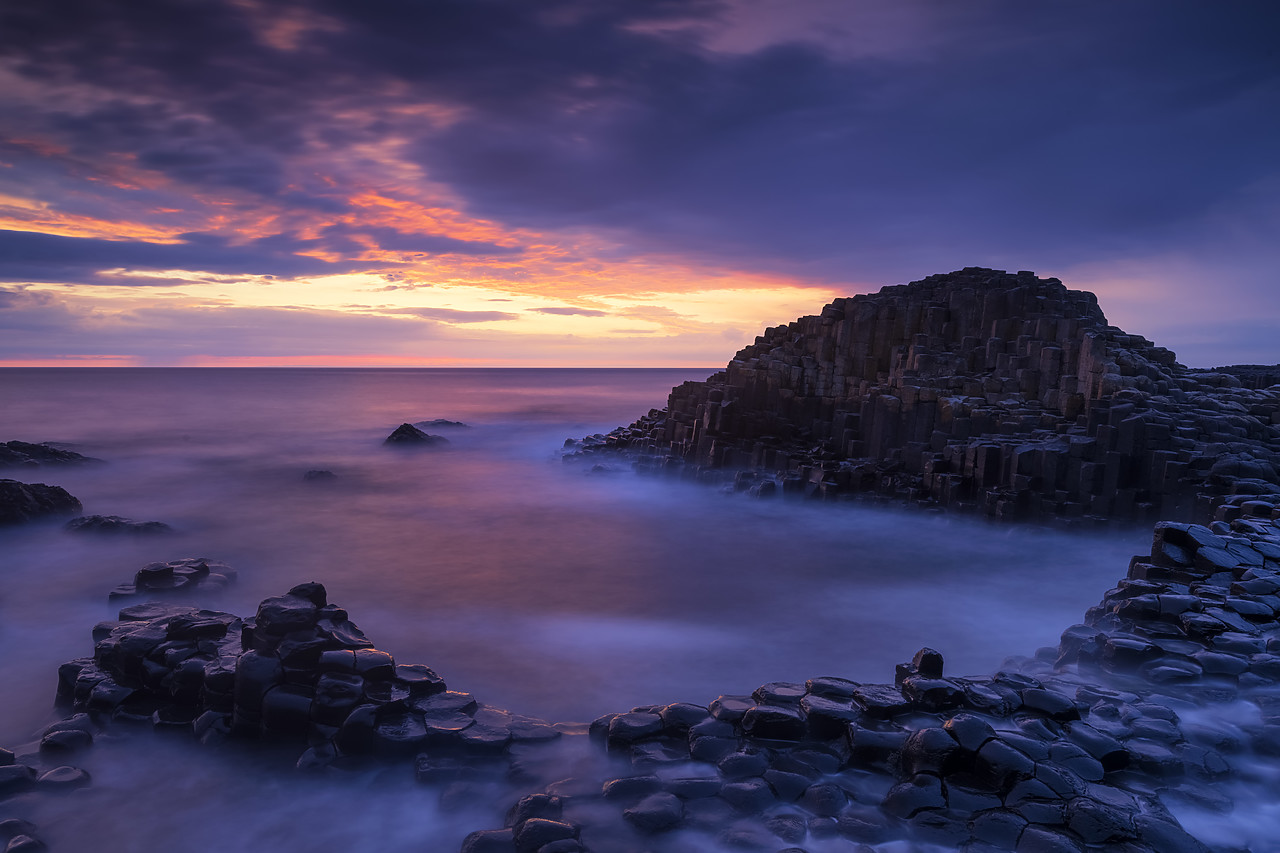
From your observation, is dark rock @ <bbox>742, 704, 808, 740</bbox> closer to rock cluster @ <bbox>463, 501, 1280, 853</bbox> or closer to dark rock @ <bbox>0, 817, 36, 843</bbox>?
rock cluster @ <bbox>463, 501, 1280, 853</bbox>

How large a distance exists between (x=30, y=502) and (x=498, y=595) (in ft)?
35.9

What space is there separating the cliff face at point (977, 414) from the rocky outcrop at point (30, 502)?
15.2m

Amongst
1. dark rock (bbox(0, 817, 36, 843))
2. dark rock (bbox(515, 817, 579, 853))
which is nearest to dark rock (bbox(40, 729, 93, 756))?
dark rock (bbox(0, 817, 36, 843))

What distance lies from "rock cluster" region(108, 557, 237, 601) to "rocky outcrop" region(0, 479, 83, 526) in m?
5.98

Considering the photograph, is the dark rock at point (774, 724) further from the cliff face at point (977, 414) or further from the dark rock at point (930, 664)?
the cliff face at point (977, 414)

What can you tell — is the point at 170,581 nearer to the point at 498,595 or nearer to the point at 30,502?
the point at 498,595

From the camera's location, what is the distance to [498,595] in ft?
38.0

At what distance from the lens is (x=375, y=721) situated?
5887 mm

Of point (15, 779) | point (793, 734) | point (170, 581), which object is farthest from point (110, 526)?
point (793, 734)

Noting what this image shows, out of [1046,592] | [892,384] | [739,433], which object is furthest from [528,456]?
[1046,592]

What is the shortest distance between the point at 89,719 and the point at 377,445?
26152 millimetres

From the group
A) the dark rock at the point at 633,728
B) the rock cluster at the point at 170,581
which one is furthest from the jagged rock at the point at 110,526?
the dark rock at the point at 633,728

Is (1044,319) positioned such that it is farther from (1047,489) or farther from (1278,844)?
(1278,844)

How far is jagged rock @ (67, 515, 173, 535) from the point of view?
553 inches
